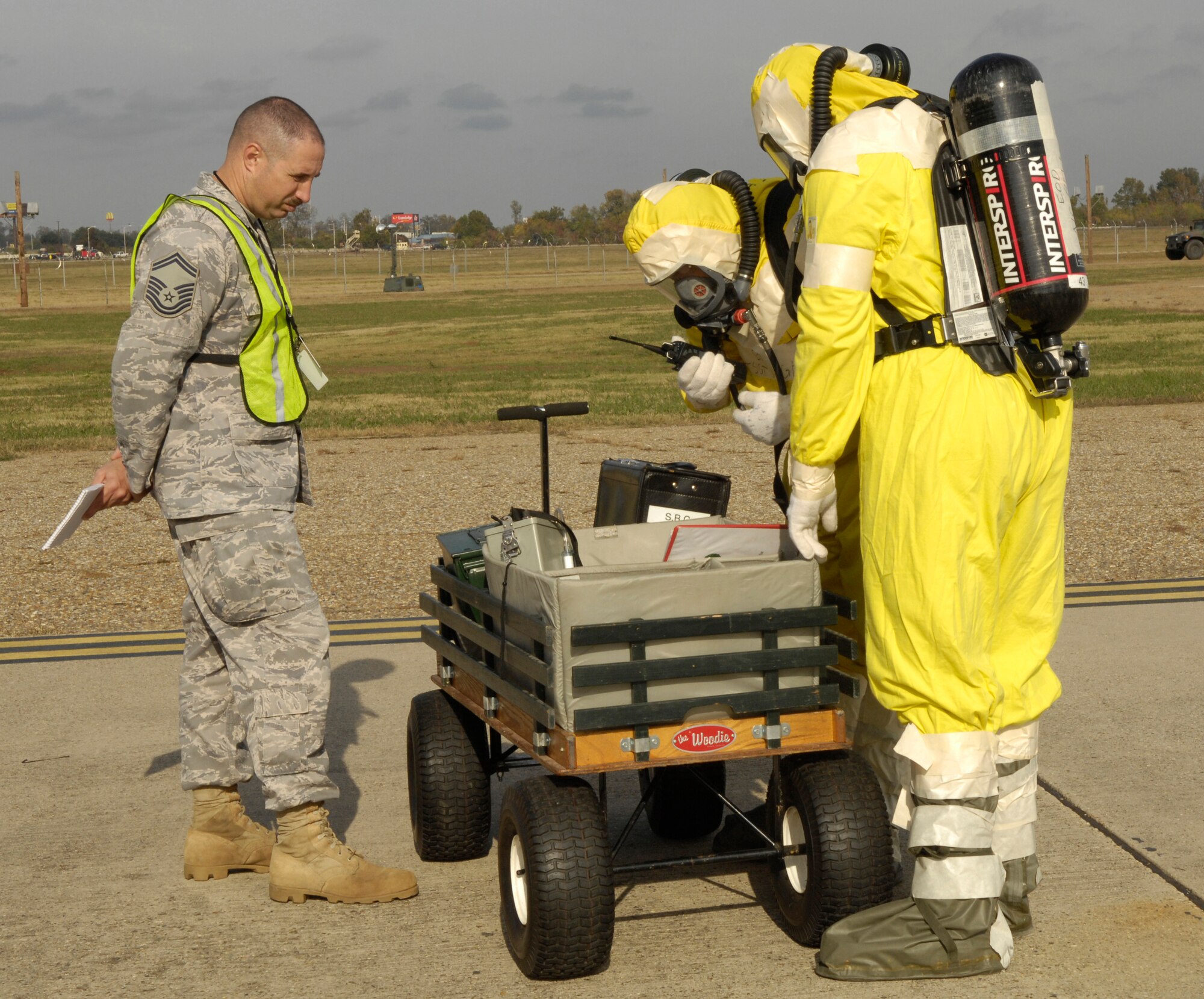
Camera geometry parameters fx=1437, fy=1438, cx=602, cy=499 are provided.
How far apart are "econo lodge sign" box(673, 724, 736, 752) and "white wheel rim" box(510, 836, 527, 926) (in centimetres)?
48

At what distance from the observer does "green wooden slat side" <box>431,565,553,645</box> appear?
3.39 m

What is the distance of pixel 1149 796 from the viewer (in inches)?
180

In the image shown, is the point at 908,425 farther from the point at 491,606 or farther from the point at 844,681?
the point at 491,606

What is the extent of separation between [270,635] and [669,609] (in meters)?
1.23

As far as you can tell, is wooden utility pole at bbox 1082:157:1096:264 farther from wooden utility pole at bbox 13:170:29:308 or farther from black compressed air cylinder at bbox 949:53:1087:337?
black compressed air cylinder at bbox 949:53:1087:337

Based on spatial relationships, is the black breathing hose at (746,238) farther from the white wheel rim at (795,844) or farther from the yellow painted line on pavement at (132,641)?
the yellow painted line on pavement at (132,641)

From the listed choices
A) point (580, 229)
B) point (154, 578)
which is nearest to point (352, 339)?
point (154, 578)

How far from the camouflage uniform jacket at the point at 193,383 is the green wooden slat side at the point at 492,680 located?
65 cm

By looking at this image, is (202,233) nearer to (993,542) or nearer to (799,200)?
(799,200)

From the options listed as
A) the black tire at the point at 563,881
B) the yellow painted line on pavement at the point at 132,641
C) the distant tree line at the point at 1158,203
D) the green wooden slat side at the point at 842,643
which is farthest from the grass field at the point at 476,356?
the distant tree line at the point at 1158,203

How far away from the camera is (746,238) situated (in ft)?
13.0

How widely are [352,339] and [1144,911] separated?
2940cm

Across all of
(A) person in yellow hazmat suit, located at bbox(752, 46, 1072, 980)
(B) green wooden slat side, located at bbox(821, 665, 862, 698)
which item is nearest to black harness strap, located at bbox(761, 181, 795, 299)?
(A) person in yellow hazmat suit, located at bbox(752, 46, 1072, 980)

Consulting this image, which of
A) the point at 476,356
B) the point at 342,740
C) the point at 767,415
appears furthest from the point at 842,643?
the point at 476,356
